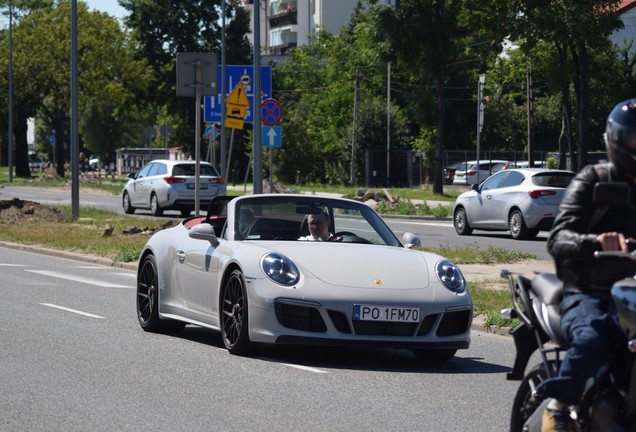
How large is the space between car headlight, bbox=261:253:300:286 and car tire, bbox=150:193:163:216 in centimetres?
2849

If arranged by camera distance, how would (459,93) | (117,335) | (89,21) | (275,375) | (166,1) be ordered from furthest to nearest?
(459,93)
(166,1)
(89,21)
(117,335)
(275,375)

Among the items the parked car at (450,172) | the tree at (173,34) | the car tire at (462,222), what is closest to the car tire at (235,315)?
the car tire at (462,222)

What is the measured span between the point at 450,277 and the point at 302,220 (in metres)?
1.56

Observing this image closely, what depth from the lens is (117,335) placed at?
12.2 meters

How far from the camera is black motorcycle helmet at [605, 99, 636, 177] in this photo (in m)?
5.52

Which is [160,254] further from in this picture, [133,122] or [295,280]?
[133,122]

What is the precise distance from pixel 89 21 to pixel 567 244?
7361 centimetres

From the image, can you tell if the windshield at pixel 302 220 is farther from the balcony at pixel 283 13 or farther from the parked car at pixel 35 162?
the parked car at pixel 35 162

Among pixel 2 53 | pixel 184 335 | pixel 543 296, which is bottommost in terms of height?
pixel 184 335

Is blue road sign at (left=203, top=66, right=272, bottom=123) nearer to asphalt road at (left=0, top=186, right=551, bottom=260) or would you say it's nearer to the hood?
asphalt road at (left=0, top=186, right=551, bottom=260)

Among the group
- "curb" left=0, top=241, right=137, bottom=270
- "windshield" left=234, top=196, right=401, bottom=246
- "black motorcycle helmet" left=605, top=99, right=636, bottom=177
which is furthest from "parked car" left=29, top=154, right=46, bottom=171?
"black motorcycle helmet" left=605, top=99, right=636, bottom=177

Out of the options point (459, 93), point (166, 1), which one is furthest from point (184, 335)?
point (459, 93)

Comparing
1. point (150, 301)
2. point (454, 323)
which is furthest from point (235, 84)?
point (454, 323)

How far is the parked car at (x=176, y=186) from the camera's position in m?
38.5
